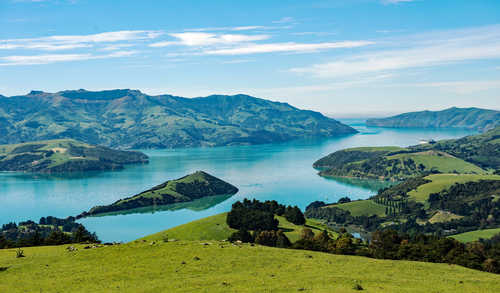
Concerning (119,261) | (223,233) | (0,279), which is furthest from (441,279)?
(223,233)

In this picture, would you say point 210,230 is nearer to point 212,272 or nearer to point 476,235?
point 212,272

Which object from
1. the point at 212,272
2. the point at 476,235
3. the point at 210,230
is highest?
the point at 212,272

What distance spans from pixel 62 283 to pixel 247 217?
93.4 meters

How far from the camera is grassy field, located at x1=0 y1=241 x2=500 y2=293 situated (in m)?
34.5

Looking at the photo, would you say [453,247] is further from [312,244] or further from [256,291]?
[256,291]

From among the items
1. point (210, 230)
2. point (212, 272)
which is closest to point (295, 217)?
point (210, 230)

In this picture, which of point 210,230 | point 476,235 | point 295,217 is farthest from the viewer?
point 476,235

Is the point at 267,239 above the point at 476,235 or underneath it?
above

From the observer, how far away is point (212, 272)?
1554 inches

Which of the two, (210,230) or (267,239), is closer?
(267,239)

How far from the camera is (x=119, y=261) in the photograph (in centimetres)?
4350

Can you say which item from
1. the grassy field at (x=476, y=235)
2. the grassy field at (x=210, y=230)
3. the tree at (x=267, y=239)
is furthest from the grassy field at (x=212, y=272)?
the grassy field at (x=476, y=235)

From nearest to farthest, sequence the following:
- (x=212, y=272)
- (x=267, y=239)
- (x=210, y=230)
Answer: (x=212, y=272), (x=267, y=239), (x=210, y=230)

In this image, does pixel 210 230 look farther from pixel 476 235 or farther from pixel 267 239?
pixel 476 235
